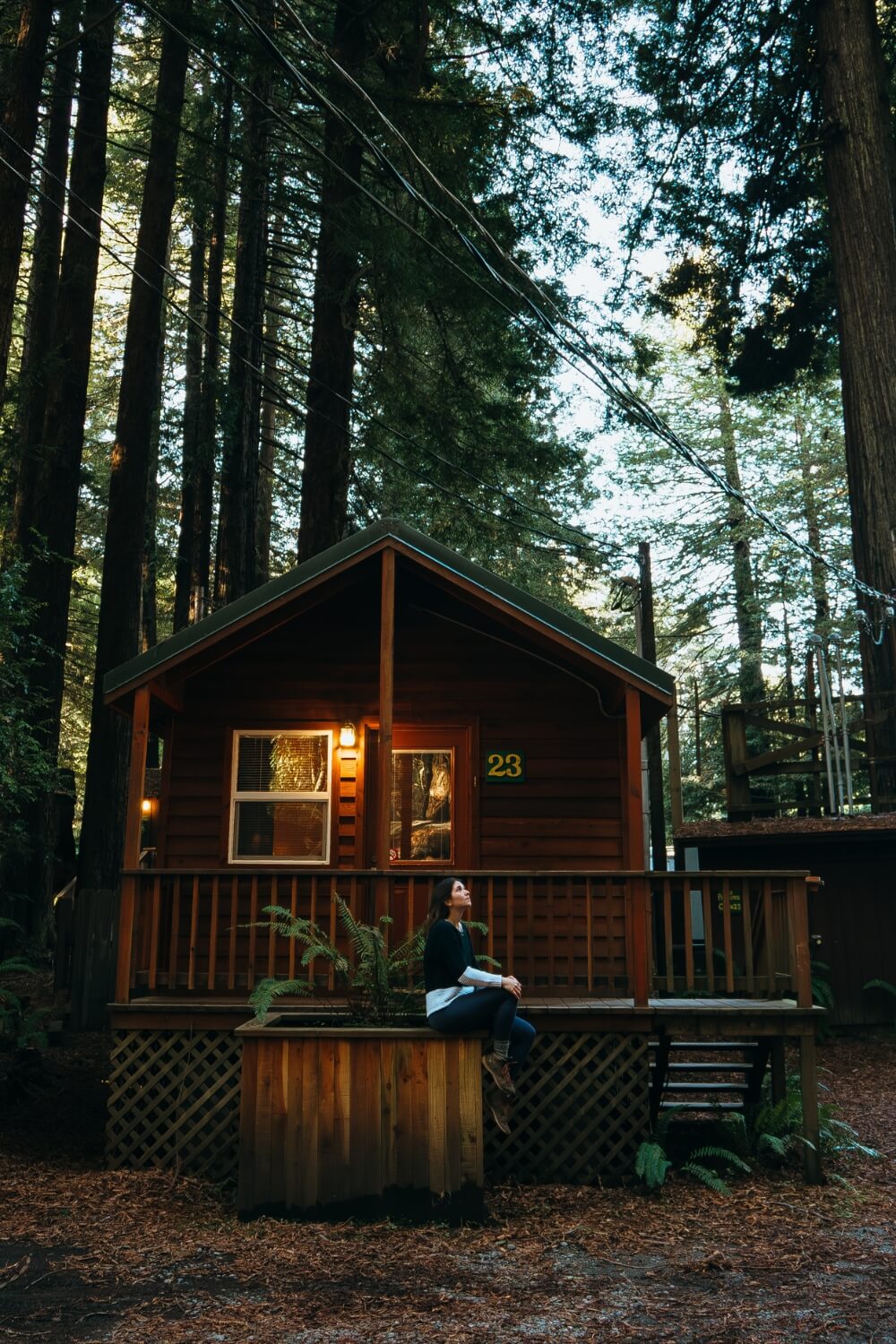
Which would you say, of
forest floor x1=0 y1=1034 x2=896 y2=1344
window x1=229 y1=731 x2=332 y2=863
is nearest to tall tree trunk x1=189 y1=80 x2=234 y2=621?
window x1=229 y1=731 x2=332 y2=863

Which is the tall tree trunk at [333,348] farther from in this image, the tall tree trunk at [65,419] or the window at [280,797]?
the window at [280,797]

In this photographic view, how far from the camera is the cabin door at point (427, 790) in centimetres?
1096

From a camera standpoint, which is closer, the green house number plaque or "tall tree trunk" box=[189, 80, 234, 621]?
the green house number plaque

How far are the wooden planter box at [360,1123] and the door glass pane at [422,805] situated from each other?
13.1 feet

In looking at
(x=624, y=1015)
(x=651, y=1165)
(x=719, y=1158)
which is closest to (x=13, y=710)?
(x=624, y=1015)

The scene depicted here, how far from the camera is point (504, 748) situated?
11031 mm

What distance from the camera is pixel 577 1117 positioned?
27.0 feet

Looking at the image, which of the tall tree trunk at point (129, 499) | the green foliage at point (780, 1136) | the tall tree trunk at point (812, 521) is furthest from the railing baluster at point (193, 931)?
the tall tree trunk at point (812, 521)

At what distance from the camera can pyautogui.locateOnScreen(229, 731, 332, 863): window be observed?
35.6 ft

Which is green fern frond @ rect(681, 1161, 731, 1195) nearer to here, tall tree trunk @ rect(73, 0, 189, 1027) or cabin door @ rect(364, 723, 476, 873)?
cabin door @ rect(364, 723, 476, 873)

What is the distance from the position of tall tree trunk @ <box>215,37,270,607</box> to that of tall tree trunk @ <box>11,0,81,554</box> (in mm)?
2698

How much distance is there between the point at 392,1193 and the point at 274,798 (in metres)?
4.71

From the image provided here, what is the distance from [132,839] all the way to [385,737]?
2.18 m

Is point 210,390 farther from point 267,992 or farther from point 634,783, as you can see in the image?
point 267,992
